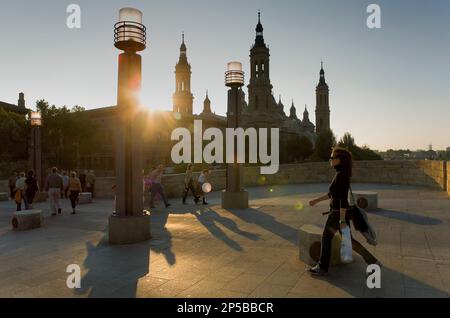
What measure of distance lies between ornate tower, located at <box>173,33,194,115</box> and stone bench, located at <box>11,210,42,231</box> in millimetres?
69603

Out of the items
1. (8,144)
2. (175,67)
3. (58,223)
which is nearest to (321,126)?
(175,67)

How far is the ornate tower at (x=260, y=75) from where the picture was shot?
69.1 m

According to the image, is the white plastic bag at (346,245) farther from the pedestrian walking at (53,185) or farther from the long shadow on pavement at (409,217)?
the pedestrian walking at (53,185)

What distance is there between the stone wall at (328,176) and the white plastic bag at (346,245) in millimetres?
11729

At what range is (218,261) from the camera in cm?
543

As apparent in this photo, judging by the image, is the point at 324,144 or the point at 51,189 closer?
the point at 51,189

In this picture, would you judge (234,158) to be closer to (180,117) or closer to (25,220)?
(25,220)

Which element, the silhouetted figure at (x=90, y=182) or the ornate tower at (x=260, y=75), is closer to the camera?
the silhouetted figure at (x=90, y=182)

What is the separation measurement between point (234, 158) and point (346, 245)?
7200 mm

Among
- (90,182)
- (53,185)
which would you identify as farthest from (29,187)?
(90,182)

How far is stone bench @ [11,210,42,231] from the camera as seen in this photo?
28.8ft

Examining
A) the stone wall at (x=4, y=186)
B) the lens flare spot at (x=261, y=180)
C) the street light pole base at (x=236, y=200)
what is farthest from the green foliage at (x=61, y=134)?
the street light pole base at (x=236, y=200)

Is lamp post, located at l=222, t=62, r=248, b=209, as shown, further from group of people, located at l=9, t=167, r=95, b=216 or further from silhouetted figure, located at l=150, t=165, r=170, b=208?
group of people, located at l=9, t=167, r=95, b=216
